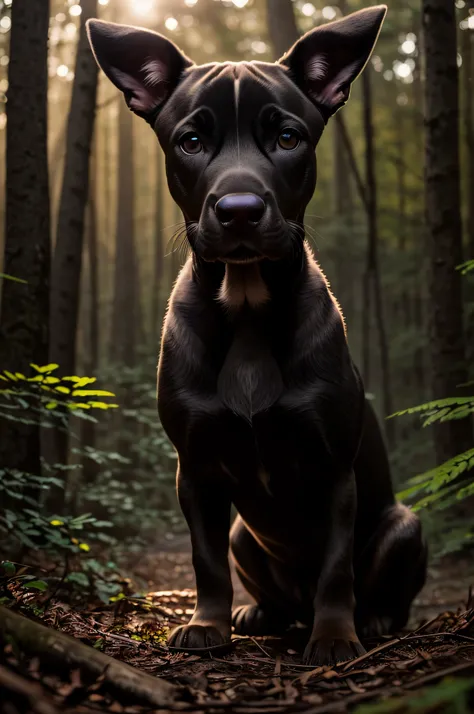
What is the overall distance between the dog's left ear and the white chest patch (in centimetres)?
95

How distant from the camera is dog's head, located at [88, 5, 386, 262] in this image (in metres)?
3.08

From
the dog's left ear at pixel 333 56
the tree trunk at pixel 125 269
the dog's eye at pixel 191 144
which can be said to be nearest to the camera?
the dog's eye at pixel 191 144

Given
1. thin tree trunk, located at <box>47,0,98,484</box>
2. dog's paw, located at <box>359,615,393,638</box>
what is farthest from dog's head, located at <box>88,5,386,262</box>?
thin tree trunk, located at <box>47,0,98,484</box>

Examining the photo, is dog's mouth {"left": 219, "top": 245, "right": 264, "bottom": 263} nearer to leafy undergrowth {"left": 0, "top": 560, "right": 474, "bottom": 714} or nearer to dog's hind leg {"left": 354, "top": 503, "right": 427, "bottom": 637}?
leafy undergrowth {"left": 0, "top": 560, "right": 474, "bottom": 714}

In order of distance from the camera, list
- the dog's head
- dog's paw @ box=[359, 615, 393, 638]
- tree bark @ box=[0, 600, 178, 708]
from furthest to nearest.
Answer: dog's paw @ box=[359, 615, 393, 638] < the dog's head < tree bark @ box=[0, 600, 178, 708]

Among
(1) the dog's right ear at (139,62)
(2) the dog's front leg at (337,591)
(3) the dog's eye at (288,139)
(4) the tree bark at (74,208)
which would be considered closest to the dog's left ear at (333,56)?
(3) the dog's eye at (288,139)

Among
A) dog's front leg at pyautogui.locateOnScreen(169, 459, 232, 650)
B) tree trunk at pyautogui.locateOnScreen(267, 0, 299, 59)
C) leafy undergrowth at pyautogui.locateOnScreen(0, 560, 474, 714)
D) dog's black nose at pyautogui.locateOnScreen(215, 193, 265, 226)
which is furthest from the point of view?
tree trunk at pyautogui.locateOnScreen(267, 0, 299, 59)

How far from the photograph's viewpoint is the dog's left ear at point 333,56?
11.9ft

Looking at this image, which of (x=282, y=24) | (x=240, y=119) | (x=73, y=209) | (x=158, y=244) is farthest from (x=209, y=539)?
(x=158, y=244)

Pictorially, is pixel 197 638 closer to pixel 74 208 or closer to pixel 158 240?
pixel 74 208

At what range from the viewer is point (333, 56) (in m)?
3.72

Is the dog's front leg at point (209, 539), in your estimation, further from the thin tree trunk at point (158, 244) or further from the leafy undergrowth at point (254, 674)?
the thin tree trunk at point (158, 244)

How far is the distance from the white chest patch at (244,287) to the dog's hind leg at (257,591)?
1564 millimetres

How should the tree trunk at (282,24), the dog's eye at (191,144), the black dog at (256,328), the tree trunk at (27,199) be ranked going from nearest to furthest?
1. the black dog at (256,328)
2. the dog's eye at (191,144)
3. the tree trunk at (27,199)
4. the tree trunk at (282,24)
